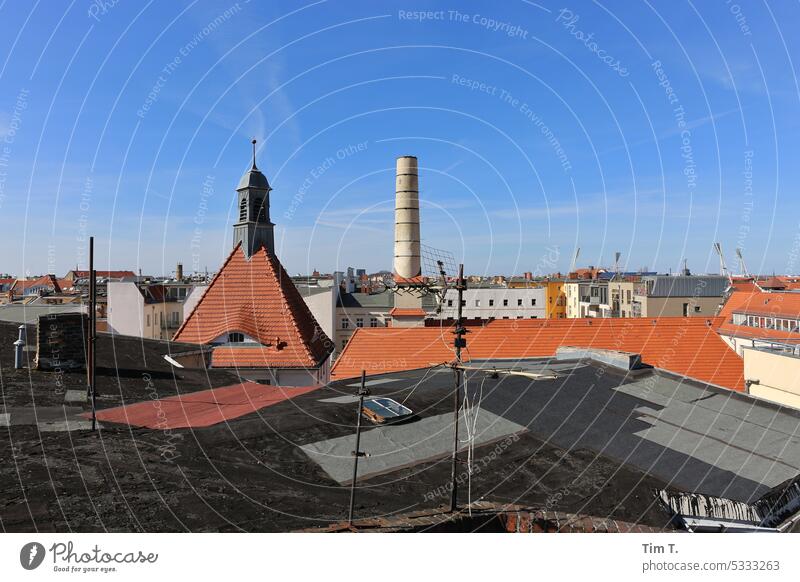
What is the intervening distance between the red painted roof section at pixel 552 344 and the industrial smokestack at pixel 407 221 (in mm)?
20031

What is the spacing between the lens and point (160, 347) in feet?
65.6

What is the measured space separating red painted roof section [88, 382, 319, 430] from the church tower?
18605 millimetres

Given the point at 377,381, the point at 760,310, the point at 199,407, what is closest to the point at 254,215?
the point at 377,381

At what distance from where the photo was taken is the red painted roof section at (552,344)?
94.7 feet

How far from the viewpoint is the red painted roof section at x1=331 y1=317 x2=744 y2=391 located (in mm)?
28859

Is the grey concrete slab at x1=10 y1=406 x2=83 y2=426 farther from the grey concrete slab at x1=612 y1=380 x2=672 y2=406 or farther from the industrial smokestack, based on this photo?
the industrial smokestack

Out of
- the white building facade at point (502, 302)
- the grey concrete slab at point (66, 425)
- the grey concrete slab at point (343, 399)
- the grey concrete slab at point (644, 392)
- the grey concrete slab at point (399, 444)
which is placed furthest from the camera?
the white building facade at point (502, 302)

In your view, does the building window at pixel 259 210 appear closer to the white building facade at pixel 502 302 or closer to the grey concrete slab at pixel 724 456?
the grey concrete slab at pixel 724 456

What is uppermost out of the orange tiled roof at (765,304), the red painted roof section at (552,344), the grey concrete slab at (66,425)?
the orange tiled roof at (765,304)

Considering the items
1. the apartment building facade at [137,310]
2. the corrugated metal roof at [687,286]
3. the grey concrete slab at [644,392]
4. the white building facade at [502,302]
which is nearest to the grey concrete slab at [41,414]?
the grey concrete slab at [644,392]

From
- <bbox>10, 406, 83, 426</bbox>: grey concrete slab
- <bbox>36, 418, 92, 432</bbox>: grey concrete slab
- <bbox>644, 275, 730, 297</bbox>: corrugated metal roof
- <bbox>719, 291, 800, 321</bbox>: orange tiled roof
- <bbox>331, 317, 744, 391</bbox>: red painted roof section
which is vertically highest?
<bbox>644, 275, 730, 297</bbox>: corrugated metal roof

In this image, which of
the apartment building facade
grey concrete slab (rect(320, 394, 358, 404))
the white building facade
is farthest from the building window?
the white building facade

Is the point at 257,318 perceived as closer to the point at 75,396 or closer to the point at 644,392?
the point at 75,396

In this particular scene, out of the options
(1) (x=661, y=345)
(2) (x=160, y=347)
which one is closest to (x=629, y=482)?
(2) (x=160, y=347)
